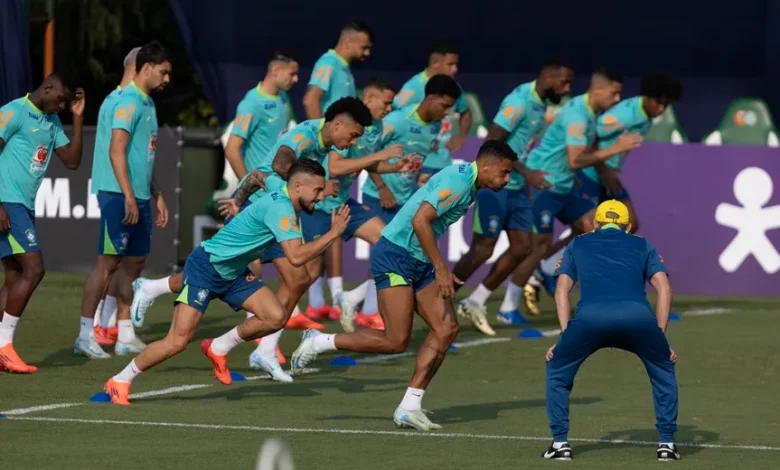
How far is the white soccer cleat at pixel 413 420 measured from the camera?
456 inches

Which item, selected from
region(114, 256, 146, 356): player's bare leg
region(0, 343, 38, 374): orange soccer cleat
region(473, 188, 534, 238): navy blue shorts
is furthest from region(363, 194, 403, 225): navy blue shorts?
region(0, 343, 38, 374): orange soccer cleat

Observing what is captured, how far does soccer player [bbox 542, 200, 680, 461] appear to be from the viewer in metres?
10.5

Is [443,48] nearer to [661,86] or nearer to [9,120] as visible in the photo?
A: [661,86]

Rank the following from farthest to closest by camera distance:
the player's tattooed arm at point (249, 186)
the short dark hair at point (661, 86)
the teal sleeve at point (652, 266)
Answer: the short dark hair at point (661, 86)
the player's tattooed arm at point (249, 186)
the teal sleeve at point (652, 266)

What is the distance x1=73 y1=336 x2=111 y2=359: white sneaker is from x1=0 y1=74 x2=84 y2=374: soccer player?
0.75 m

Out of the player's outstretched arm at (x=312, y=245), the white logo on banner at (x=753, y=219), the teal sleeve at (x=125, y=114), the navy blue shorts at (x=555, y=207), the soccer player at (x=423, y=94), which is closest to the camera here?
the player's outstretched arm at (x=312, y=245)

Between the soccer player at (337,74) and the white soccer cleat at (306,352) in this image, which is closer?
the white soccer cleat at (306,352)

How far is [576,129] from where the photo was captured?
58.6 ft

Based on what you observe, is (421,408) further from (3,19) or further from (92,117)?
(92,117)

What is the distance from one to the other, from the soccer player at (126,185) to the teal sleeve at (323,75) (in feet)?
9.31

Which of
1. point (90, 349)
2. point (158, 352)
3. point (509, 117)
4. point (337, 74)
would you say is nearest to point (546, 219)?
point (509, 117)

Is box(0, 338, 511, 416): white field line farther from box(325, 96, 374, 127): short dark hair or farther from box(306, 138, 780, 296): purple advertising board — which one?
box(306, 138, 780, 296): purple advertising board

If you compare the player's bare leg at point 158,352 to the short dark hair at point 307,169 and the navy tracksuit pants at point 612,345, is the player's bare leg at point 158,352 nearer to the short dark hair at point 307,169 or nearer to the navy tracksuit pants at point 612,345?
the short dark hair at point 307,169

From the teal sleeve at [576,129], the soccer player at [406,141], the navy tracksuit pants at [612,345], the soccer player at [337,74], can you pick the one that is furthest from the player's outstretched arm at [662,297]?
the teal sleeve at [576,129]
